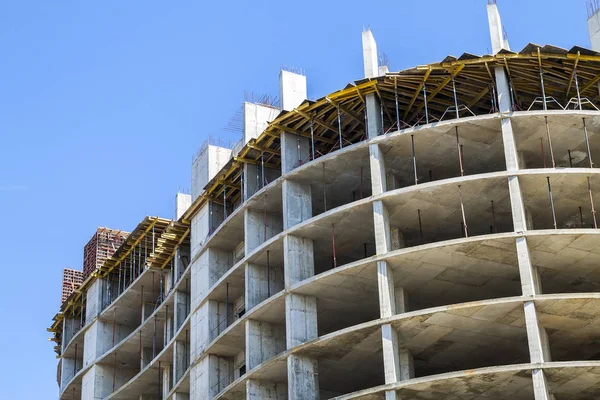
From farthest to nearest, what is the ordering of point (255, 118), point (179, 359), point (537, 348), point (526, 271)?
point (179, 359)
point (255, 118)
point (526, 271)
point (537, 348)

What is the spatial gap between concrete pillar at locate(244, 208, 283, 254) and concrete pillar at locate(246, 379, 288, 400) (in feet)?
18.3

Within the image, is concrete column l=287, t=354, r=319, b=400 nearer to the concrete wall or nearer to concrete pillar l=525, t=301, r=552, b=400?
concrete pillar l=525, t=301, r=552, b=400

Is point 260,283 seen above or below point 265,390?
above

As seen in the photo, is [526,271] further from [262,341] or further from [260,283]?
[260,283]

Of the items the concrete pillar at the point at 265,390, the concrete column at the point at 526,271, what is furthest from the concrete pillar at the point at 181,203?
the concrete column at the point at 526,271

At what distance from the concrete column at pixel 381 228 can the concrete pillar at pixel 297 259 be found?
3.63m

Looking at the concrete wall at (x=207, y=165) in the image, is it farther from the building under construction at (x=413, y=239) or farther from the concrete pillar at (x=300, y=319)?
the concrete pillar at (x=300, y=319)

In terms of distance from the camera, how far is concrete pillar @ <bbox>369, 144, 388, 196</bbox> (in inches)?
1724

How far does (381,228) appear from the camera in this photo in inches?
1698

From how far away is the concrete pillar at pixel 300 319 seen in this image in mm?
44312

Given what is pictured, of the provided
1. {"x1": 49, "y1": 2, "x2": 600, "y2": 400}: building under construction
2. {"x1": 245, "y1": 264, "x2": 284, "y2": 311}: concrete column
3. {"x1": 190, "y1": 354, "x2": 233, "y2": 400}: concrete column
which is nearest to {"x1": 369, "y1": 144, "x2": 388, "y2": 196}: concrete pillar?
{"x1": 49, "y1": 2, "x2": 600, "y2": 400}: building under construction

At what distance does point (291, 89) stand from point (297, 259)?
817 cm

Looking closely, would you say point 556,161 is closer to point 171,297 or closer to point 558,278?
point 558,278

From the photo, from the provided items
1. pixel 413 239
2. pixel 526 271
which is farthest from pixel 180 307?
pixel 526 271
